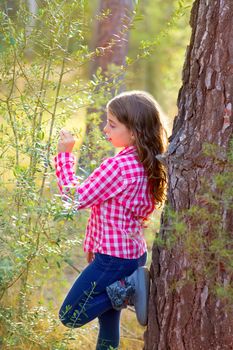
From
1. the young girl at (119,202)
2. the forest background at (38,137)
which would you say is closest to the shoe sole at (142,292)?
the young girl at (119,202)

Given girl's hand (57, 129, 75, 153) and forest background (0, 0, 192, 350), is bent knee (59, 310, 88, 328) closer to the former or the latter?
forest background (0, 0, 192, 350)

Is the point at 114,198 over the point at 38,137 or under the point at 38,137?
under

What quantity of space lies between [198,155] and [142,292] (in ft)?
2.37

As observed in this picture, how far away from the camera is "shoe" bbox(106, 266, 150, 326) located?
3.47m

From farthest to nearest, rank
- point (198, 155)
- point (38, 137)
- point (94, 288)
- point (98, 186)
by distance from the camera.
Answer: point (38, 137) → point (94, 288) → point (98, 186) → point (198, 155)

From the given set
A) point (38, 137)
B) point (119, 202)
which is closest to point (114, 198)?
point (119, 202)

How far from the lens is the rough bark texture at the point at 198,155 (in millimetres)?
3168

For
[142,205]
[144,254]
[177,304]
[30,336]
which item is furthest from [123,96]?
[30,336]

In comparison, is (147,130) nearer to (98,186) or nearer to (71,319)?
(98,186)

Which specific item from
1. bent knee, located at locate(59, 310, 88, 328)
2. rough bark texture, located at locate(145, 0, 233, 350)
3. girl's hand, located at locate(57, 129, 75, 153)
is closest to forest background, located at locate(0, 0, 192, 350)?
bent knee, located at locate(59, 310, 88, 328)

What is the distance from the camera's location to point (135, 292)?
3490mm

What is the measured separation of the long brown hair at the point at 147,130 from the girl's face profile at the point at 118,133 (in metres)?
0.02

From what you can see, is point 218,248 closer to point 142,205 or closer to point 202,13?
point 142,205

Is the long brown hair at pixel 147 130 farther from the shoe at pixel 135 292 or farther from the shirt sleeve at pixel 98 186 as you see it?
the shoe at pixel 135 292
